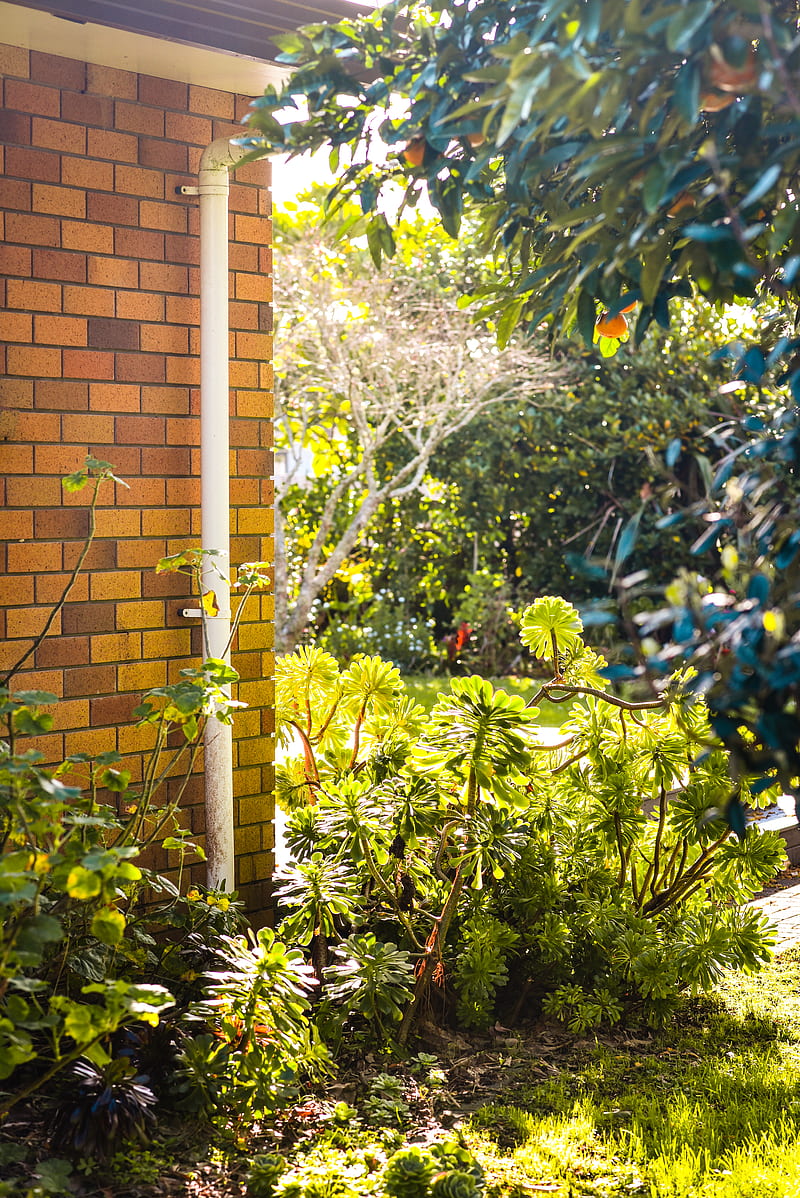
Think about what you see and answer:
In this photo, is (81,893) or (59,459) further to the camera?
(59,459)

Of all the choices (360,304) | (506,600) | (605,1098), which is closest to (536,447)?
(506,600)

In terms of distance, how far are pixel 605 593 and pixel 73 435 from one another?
8.30 meters

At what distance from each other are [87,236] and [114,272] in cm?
13

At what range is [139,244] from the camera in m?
3.45

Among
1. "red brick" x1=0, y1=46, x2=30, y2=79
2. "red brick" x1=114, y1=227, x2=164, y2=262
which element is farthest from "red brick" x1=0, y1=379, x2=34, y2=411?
"red brick" x1=0, y1=46, x2=30, y2=79

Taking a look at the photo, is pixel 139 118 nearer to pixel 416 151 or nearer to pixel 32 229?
pixel 32 229

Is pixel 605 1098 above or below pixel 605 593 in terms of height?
below

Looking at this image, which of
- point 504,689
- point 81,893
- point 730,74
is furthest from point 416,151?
point 504,689

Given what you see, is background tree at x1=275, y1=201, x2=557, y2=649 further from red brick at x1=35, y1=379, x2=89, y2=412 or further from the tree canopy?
the tree canopy

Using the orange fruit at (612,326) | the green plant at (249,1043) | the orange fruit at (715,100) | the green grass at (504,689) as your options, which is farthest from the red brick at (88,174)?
the green grass at (504,689)

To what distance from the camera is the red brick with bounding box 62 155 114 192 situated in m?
3.28

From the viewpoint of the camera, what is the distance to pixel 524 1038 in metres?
3.58

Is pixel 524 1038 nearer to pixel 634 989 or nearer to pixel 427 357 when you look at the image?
pixel 634 989

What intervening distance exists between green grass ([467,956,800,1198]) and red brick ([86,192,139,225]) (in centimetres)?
283
